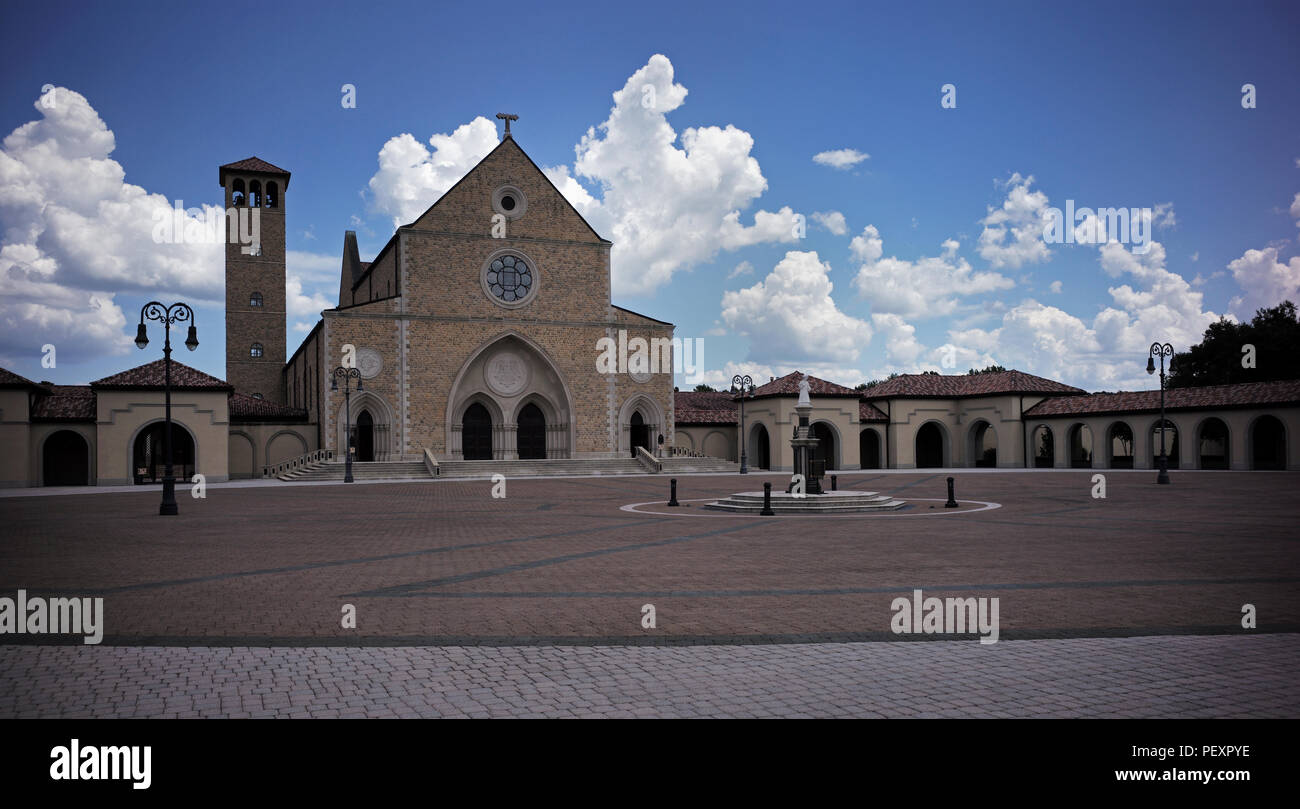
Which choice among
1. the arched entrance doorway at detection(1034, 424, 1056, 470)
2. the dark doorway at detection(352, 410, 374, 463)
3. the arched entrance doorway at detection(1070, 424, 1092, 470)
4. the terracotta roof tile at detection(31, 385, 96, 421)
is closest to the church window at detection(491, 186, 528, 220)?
the dark doorway at detection(352, 410, 374, 463)

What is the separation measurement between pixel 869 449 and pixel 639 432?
18.0 meters

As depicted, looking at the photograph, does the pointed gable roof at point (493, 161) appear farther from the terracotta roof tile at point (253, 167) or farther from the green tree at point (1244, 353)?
the green tree at point (1244, 353)

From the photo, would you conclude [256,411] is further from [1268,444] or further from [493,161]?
[1268,444]

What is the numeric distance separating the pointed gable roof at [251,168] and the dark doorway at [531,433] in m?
25.7

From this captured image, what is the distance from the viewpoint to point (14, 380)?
38.1 metres

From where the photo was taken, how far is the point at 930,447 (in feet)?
193

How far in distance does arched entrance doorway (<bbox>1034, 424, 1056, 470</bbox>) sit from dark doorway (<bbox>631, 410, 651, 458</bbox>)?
82.3 ft

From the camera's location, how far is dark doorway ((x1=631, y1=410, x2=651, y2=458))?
169 ft

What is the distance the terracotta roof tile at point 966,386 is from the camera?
53.6 meters

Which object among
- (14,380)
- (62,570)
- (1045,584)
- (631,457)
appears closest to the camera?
(1045,584)

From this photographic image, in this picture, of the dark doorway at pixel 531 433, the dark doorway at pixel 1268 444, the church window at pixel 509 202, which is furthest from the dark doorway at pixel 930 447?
the church window at pixel 509 202

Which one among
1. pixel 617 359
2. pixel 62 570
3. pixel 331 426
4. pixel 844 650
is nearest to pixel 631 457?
pixel 617 359
